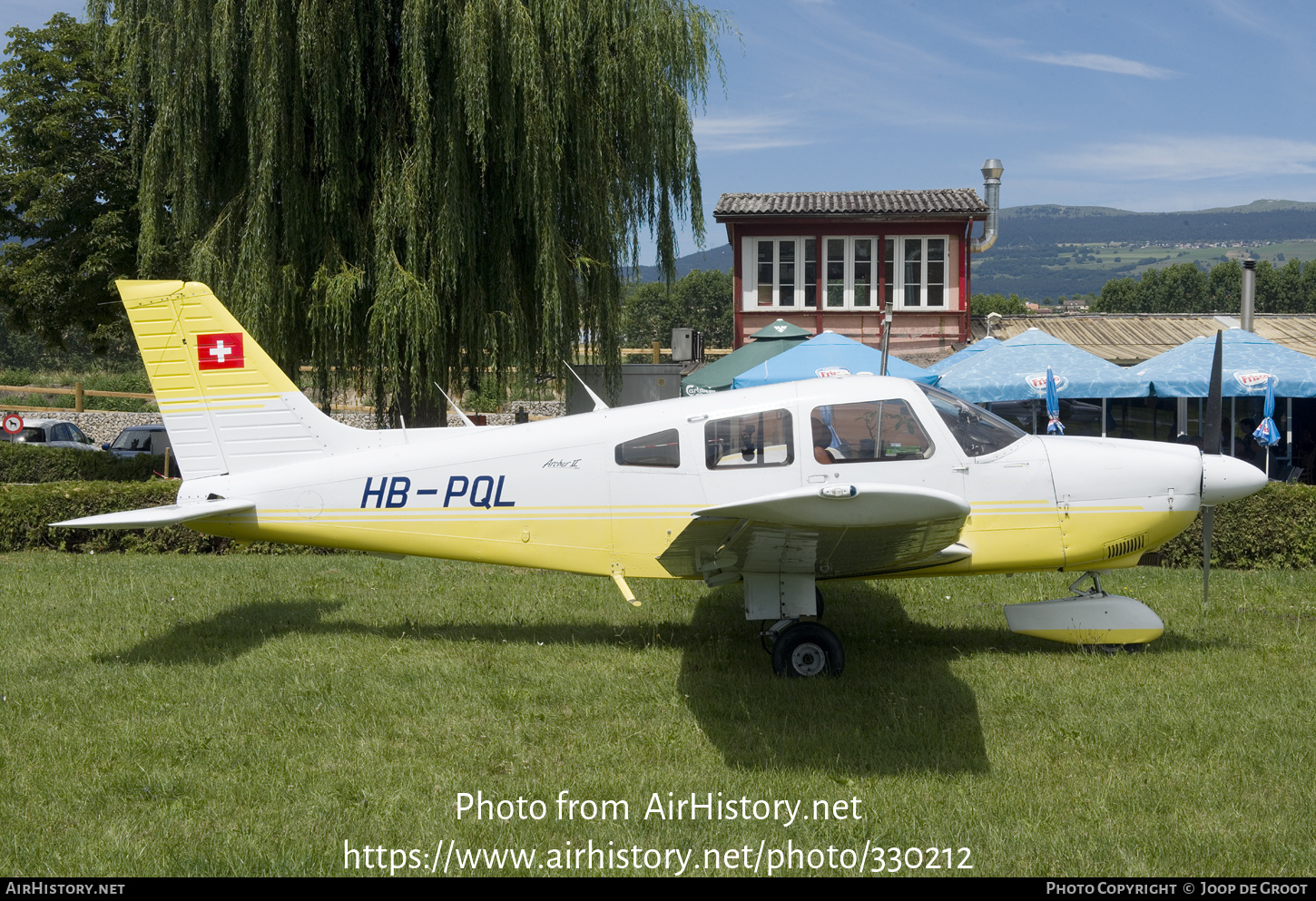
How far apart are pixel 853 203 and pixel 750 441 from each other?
73.2ft

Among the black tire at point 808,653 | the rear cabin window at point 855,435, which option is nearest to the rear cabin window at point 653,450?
the rear cabin window at point 855,435

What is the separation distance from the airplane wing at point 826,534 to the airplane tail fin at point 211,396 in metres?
3.19

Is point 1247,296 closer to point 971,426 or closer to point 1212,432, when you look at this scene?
point 1212,432

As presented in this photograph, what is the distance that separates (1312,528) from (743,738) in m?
8.21

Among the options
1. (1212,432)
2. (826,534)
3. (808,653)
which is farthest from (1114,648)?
(826,534)

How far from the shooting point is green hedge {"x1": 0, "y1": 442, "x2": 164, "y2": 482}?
16734 millimetres

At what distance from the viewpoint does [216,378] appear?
777 centimetres

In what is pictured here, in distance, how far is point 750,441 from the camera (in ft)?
22.8

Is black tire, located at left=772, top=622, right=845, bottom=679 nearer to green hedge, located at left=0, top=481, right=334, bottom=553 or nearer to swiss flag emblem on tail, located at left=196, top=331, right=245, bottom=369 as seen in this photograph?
swiss flag emblem on tail, located at left=196, top=331, right=245, bottom=369

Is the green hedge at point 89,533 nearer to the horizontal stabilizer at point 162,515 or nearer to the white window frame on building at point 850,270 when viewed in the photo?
the horizontal stabilizer at point 162,515

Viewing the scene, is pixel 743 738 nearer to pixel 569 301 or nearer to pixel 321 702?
pixel 321 702

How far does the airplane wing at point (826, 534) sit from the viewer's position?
4.87 metres

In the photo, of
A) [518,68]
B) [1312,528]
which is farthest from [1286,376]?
[518,68]

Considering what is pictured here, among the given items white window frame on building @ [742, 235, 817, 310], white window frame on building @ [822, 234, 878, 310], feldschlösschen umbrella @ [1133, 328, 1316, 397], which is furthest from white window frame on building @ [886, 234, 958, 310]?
feldschlösschen umbrella @ [1133, 328, 1316, 397]
